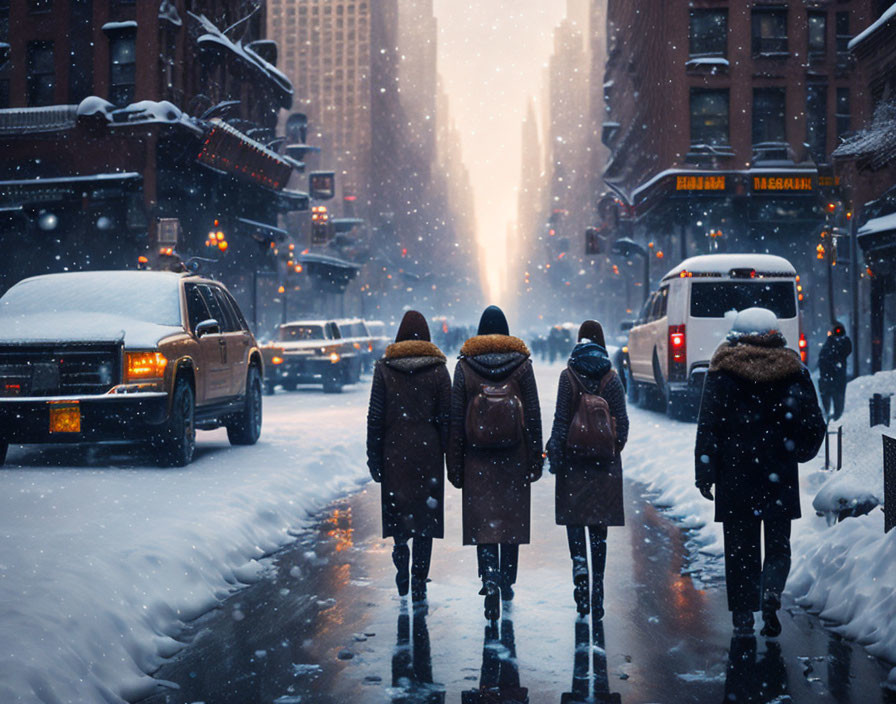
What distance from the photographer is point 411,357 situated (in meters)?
6.32

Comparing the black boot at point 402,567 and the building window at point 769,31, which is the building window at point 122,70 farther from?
the black boot at point 402,567

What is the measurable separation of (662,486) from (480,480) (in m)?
6.21

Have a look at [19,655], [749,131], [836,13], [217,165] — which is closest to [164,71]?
[217,165]

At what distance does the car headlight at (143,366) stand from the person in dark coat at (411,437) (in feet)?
17.0

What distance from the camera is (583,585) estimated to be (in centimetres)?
618

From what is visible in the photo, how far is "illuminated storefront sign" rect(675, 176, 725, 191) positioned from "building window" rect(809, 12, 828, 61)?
700cm

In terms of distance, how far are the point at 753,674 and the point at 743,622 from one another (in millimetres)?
732

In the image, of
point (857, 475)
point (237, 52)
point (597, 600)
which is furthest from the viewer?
point (237, 52)

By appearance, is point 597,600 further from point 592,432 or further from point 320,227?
point 320,227

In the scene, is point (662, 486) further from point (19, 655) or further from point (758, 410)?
point (19, 655)

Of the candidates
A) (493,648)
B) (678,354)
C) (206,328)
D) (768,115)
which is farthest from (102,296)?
(768,115)

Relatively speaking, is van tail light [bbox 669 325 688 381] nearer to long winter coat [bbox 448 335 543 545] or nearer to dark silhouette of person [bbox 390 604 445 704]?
long winter coat [bbox 448 335 543 545]

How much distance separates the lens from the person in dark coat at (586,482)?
20.3 feet

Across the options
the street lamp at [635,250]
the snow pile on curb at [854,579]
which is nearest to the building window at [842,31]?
the street lamp at [635,250]
